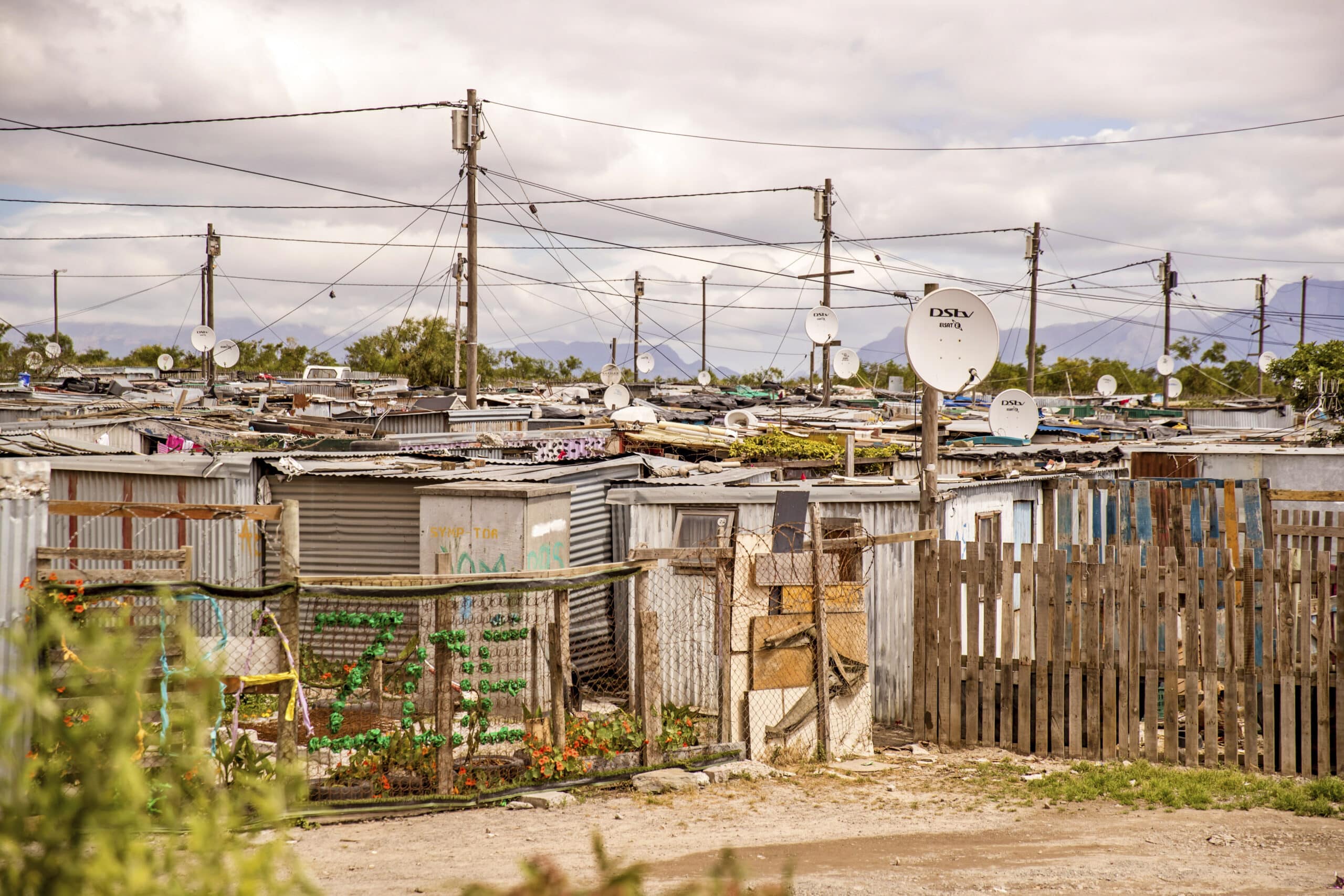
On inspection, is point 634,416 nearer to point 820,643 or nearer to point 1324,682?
point 820,643

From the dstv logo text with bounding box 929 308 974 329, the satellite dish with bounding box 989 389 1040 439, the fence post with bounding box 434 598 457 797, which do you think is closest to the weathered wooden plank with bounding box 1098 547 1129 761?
the dstv logo text with bounding box 929 308 974 329

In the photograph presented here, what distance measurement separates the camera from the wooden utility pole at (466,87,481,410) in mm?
23484

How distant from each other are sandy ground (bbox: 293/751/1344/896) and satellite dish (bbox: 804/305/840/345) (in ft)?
70.9

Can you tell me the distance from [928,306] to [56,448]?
39.5 ft

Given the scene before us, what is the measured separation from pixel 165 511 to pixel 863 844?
5.32 meters

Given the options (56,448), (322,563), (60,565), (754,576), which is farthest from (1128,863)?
(56,448)

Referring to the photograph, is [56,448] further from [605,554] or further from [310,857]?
[310,857]

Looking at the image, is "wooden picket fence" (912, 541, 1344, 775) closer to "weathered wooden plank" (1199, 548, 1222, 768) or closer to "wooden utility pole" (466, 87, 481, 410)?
"weathered wooden plank" (1199, 548, 1222, 768)

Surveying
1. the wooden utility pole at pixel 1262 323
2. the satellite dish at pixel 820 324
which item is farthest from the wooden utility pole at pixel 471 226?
the wooden utility pole at pixel 1262 323

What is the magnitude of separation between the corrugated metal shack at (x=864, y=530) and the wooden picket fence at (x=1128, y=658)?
1.18 meters

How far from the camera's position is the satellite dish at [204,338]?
36688 millimetres

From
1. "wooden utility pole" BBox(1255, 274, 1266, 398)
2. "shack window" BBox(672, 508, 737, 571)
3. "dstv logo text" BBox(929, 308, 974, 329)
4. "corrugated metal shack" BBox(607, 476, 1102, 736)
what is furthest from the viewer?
"wooden utility pole" BBox(1255, 274, 1266, 398)

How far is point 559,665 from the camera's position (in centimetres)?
800

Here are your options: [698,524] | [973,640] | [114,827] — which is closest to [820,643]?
[973,640]
